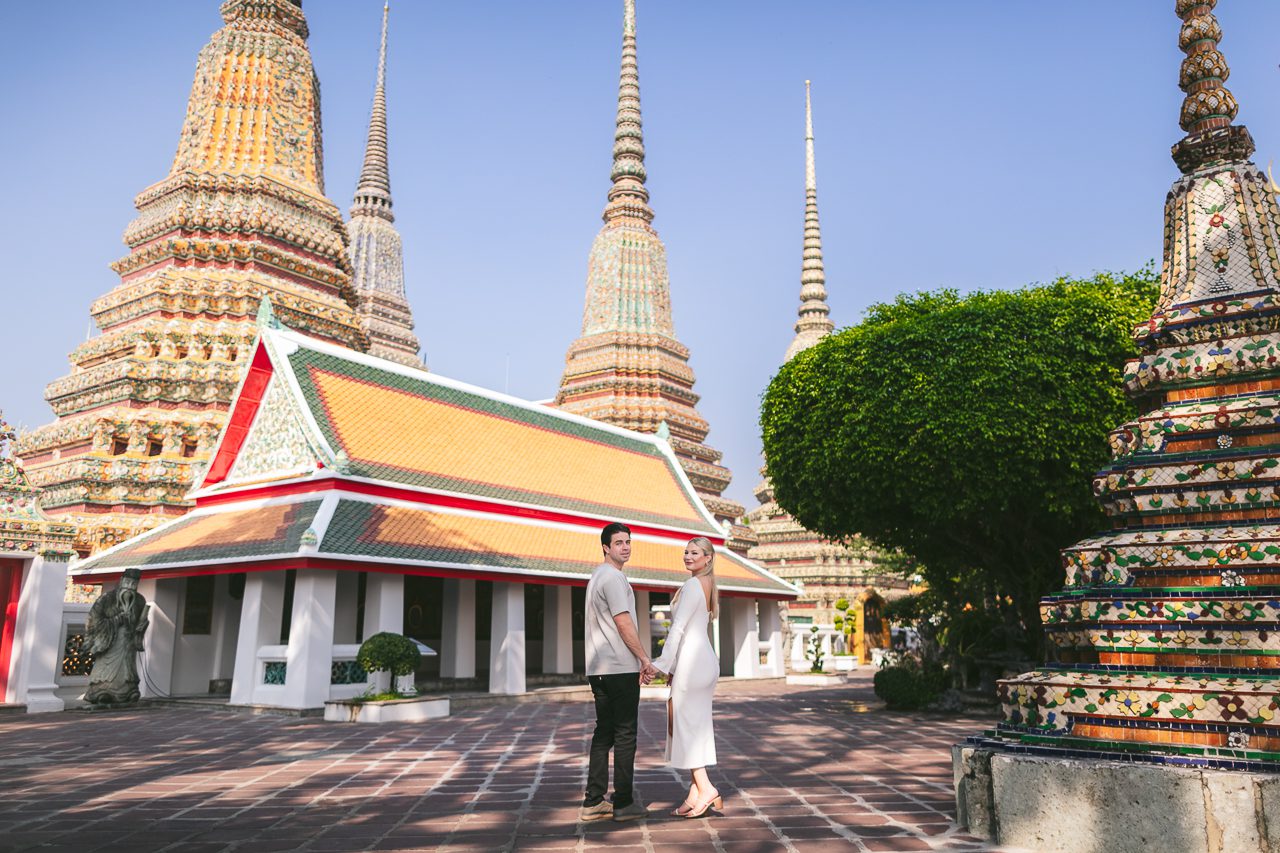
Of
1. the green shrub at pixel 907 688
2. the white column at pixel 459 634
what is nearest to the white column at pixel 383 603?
the white column at pixel 459 634

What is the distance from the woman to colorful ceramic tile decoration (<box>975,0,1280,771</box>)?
5.91 feet

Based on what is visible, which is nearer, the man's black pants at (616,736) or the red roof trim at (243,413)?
the man's black pants at (616,736)

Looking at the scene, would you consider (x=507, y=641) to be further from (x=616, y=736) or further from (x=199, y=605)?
(x=616, y=736)

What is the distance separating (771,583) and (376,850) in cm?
1981

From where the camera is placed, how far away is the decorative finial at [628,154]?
125 feet

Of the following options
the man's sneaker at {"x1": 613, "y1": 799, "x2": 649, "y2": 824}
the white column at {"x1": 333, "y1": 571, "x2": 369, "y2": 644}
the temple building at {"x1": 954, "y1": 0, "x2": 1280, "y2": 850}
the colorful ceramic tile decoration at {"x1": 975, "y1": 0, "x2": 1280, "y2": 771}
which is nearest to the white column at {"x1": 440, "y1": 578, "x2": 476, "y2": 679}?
the white column at {"x1": 333, "y1": 571, "x2": 369, "y2": 644}

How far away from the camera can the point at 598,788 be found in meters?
5.84

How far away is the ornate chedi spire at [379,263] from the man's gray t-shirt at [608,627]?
Answer: 3844 cm

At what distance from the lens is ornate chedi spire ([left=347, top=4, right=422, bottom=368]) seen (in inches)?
1756

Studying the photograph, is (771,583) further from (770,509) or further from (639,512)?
(770,509)

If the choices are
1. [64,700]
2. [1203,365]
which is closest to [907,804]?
[1203,365]

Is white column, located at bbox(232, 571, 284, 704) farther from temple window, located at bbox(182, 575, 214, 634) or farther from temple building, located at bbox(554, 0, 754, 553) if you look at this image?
temple building, located at bbox(554, 0, 754, 553)

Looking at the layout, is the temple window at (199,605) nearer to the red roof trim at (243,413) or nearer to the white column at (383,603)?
the red roof trim at (243,413)

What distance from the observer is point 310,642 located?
13711 millimetres
